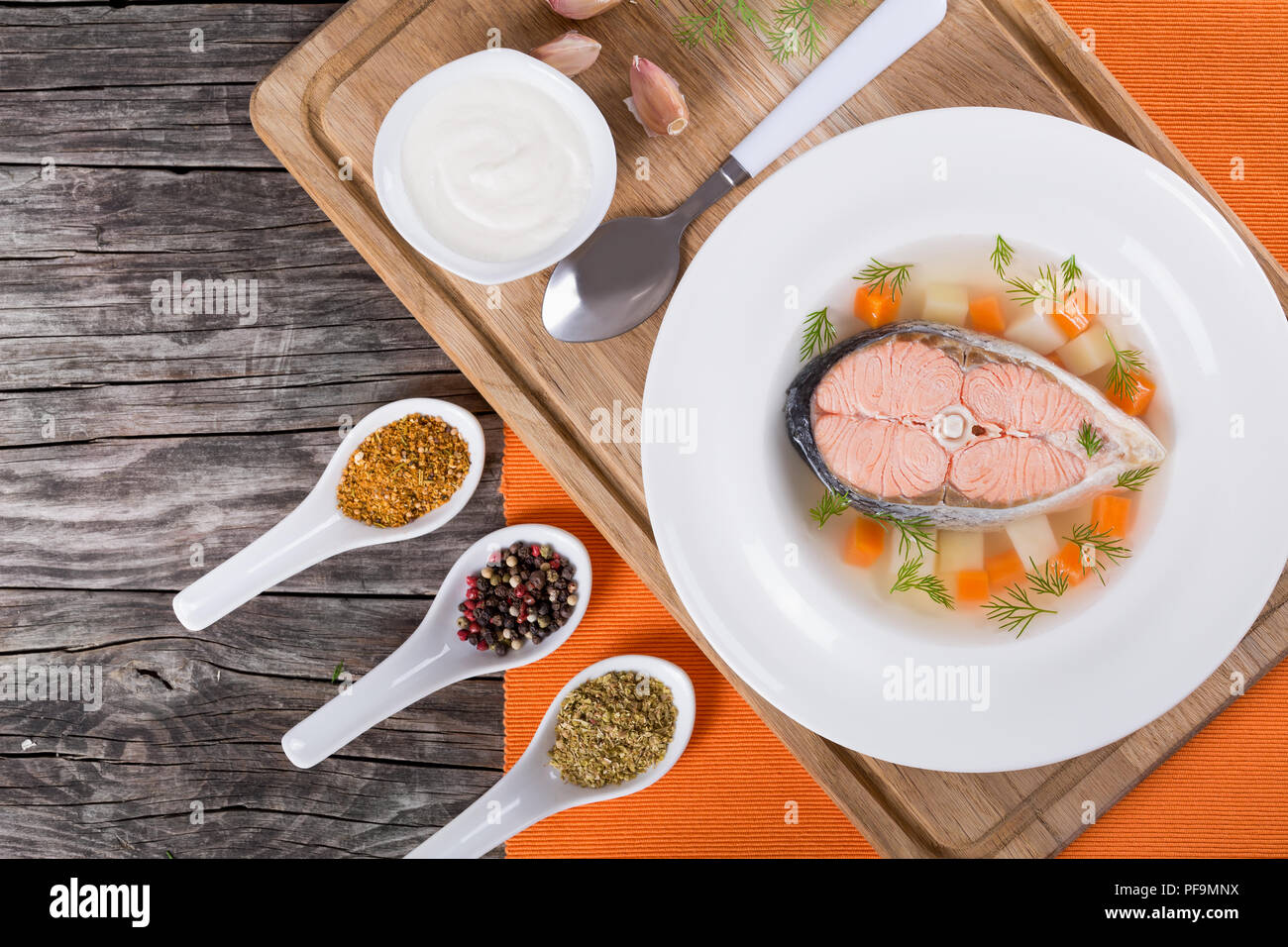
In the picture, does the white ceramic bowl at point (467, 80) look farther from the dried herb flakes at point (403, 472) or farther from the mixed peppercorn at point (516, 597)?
the mixed peppercorn at point (516, 597)

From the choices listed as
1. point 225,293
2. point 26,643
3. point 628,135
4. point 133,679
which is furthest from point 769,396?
point 26,643

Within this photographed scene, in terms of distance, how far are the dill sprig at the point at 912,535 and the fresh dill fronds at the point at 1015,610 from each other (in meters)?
0.13

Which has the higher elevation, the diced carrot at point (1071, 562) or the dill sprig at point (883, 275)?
the dill sprig at point (883, 275)

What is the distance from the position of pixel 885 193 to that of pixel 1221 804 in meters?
1.33

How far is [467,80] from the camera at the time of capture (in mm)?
1314

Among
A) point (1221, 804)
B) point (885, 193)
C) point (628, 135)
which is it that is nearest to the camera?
point (885, 193)

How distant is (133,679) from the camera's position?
6.02ft

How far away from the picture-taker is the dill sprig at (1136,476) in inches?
51.9

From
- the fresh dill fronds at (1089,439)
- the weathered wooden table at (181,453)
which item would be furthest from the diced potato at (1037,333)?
the weathered wooden table at (181,453)

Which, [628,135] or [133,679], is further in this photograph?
[133,679]

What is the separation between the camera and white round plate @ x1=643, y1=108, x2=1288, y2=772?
1209 millimetres

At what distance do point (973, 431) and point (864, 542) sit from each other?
0.26 meters
